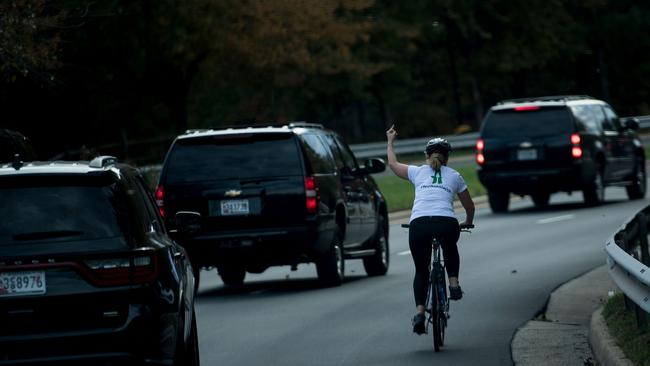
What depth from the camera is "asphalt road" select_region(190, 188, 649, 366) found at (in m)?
12.4

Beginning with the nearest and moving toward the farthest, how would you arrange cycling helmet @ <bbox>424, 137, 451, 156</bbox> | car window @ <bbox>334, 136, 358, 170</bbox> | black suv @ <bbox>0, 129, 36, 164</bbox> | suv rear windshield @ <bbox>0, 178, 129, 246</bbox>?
suv rear windshield @ <bbox>0, 178, 129, 246</bbox>
cycling helmet @ <bbox>424, 137, 451, 156</bbox>
black suv @ <bbox>0, 129, 36, 164</bbox>
car window @ <bbox>334, 136, 358, 170</bbox>

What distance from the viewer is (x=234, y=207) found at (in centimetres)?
1738

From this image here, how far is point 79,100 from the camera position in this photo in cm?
4650

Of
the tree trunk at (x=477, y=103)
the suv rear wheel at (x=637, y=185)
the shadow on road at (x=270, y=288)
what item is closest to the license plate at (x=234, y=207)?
the shadow on road at (x=270, y=288)

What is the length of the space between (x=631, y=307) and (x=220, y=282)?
9281mm

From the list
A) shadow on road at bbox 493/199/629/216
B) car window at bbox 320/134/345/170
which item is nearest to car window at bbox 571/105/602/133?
shadow on road at bbox 493/199/629/216

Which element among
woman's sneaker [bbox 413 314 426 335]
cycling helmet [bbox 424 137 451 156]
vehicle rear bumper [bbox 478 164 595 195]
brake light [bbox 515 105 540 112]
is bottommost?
vehicle rear bumper [bbox 478 164 595 195]

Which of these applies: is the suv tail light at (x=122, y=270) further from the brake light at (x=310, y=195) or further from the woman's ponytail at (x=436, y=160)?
the brake light at (x=310, y=195)

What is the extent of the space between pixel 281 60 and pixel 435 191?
3345cm

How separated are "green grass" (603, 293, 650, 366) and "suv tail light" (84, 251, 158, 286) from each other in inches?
113

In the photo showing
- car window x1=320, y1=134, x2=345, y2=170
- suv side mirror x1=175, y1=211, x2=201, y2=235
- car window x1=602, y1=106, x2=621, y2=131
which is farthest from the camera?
car window x1=602, y1=106, x2=621, y2=131

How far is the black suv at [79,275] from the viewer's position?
867 cm

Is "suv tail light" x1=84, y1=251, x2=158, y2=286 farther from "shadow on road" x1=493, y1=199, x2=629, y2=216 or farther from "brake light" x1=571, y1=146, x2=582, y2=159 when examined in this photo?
"shadow on road" x1=493, y1=199, x2=629, y2=216

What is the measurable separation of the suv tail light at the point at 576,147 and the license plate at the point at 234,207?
43.0 ft
